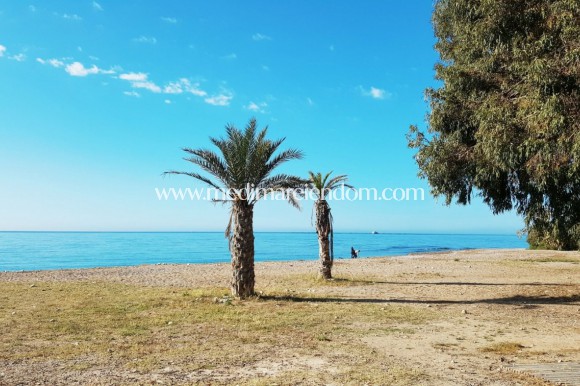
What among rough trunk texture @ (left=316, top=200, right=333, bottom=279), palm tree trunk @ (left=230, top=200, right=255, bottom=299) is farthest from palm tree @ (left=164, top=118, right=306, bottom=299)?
rough trunk texture @ (left=316, top=200, right=333, bottom=279)

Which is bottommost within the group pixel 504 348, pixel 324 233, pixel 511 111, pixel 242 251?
pixel 504 348

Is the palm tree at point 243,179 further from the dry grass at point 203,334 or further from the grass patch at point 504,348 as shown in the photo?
the grass patch at point 504,348

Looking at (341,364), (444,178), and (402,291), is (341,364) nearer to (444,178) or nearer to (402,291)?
(444,178)

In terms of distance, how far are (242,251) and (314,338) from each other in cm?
619

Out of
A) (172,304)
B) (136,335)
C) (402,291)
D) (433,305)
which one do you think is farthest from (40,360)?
(402,291)

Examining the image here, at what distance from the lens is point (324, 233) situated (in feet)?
67.2

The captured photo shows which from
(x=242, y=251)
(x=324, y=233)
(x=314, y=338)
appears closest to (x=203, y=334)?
(x=314, y=338)

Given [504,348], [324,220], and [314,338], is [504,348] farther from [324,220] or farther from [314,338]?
[324,220]

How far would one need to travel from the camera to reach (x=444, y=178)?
598 inches

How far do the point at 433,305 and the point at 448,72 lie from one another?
775 cm

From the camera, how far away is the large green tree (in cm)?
1079

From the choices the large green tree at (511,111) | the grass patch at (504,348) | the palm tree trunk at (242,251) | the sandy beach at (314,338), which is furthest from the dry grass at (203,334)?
the large green tree at (511,111)

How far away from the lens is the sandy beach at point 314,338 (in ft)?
23.4

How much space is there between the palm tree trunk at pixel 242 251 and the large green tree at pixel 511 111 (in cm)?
667
